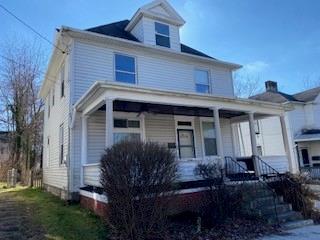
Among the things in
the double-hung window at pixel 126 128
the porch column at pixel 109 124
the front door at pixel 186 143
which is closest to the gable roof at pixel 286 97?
the front door at pixel 186 143

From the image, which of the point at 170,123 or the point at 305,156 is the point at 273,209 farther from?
the point at 305,156

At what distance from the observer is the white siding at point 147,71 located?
37.0 ft

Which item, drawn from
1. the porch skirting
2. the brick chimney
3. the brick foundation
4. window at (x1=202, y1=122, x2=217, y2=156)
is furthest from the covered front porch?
the brick chimney

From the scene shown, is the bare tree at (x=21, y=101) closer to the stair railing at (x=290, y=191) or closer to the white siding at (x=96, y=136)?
the white siding at (x=96, y=136)

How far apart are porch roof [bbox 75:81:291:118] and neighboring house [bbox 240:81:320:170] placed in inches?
476

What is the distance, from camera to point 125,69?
12.4 meters

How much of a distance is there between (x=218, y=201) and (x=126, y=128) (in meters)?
5.34

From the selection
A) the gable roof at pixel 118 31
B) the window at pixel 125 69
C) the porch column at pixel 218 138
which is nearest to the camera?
the porch column at pixel 218 138

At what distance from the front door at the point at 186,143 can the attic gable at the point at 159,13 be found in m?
5.87

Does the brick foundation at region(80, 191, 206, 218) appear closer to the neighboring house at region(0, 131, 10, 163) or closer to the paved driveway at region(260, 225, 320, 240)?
the paved driveway at region(260, 225, 320, 240)

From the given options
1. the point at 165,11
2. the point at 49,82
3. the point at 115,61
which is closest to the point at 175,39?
the point at 165,11

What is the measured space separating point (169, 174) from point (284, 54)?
64.2 feet

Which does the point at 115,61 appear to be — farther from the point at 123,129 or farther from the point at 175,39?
the point at 175,39

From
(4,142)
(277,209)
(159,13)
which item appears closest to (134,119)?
(159,13)
